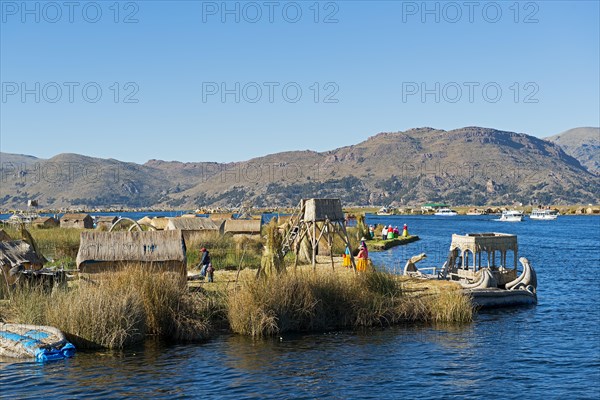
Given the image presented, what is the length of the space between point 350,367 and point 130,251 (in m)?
9.72

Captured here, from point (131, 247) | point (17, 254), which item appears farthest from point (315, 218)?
point (17, 254)

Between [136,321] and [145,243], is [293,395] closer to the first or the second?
[136,321]

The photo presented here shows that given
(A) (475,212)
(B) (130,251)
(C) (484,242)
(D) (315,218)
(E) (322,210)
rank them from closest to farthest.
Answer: (B) (130,251)
(C) (484,242)
(D) (315,218)
(E) (322,210)
(A) (475,212)

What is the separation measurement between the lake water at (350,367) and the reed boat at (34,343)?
32cm

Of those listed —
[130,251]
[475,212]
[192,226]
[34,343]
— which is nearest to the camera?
[34,343]

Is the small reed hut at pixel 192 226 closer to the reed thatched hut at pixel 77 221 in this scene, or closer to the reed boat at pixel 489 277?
the reed boat at pixel 489 277

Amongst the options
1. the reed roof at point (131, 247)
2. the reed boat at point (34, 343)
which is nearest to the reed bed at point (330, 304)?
the reed roof at point (131, 247)

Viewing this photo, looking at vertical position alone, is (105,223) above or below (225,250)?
above

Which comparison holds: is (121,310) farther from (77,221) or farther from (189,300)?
(77,221)

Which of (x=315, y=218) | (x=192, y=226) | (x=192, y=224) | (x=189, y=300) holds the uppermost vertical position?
(x=315, y=218)

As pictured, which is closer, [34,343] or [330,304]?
[34,343]

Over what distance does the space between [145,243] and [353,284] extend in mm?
7248

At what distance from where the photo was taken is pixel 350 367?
15820 millimetres

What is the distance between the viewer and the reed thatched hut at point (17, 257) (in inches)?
867
